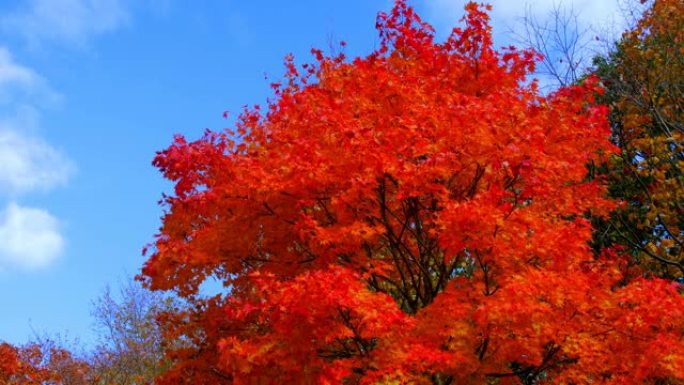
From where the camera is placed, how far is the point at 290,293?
1125 cm

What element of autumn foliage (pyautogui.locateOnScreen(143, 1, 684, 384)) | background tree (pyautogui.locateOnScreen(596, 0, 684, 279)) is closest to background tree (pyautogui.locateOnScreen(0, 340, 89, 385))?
autumn foliage (pyautogui.locateOnScreen(143, 1, 684, 384))

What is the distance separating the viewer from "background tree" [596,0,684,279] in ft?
68.8

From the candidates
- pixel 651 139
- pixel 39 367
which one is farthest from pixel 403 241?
pixel 39 367

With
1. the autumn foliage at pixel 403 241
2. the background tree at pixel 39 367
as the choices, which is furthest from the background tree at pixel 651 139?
the background tree at pixel 39 367

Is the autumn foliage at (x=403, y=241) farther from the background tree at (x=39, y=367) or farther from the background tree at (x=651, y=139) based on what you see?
the background tree at (x=39, y=367)

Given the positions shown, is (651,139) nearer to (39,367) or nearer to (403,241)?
(403,241)

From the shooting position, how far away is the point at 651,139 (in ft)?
70.2

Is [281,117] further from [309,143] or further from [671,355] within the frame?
[671,355]

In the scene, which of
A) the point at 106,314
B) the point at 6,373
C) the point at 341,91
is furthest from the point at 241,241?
the point at 106,314

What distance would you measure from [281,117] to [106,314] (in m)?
26.8

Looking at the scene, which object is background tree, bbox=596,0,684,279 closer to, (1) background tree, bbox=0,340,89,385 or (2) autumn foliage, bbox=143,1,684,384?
(2) autumn foliage, bbox=143,1,684,384

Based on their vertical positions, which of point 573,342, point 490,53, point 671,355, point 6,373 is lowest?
point 671,355

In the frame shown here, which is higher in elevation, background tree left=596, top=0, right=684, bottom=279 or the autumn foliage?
background tree left=596, top=0, right=684, bottom=279

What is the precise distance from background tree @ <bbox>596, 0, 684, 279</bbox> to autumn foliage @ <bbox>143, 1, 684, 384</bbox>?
240 inches
